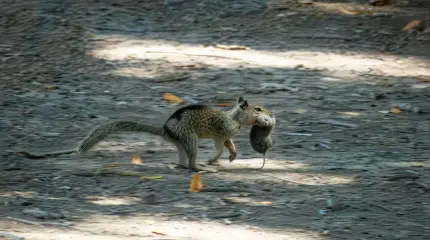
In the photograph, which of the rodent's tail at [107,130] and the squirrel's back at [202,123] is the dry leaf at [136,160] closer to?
the rodent's tail at [107,130]

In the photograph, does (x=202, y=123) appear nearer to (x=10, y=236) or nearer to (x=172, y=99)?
(x=10, y=236)

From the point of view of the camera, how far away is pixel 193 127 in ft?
22.7

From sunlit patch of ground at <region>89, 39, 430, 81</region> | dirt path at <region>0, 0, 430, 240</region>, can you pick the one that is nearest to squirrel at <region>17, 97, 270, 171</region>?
dirt path at <region>0, 0, 430, 240</region>

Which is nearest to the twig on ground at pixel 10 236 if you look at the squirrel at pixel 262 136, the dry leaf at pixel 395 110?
the squirrel at pixel 262 136

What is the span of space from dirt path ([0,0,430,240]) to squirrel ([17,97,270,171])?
7.2 inches

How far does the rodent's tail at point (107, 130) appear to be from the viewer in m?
6.99

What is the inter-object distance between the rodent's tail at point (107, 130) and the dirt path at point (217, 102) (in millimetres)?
186

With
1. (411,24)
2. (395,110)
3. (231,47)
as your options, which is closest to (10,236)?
(395,110)

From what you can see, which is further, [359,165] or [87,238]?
[359,165]

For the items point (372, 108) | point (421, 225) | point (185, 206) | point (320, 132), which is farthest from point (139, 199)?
point (372, 108)

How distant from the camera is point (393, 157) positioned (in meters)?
7.61

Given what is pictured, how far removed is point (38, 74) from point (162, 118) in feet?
6.91

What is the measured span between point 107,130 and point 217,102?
8.41 feet

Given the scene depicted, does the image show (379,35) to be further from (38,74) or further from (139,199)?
(139,199)
